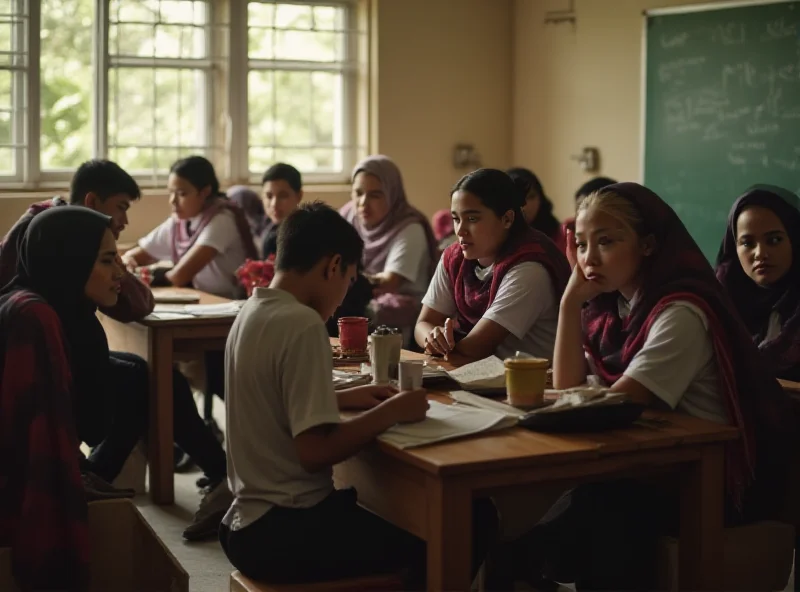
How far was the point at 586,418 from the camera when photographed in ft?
7.74

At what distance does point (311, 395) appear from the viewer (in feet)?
7.49

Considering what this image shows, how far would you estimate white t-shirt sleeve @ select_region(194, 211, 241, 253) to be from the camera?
544 cm

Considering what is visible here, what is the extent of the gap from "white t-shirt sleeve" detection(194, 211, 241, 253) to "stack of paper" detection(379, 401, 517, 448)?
3073mm

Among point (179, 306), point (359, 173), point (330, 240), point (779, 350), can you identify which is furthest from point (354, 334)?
point (359, 173)

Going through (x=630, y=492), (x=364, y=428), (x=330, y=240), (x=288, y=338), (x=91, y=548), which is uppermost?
(x=330, y=240)

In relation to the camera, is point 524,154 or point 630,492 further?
point 524,154

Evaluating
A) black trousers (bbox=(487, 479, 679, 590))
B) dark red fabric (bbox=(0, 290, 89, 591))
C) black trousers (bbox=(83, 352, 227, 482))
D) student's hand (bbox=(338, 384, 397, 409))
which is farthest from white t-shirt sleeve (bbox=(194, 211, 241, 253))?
black trousers (bbox=(487, 479, 679, 590))

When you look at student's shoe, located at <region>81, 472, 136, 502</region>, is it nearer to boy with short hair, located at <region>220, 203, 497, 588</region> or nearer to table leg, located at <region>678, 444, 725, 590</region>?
boy with short hair, located at <region>220, 203, 497, 588</region>

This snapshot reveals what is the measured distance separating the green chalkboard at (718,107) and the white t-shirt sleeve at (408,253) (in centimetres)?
182

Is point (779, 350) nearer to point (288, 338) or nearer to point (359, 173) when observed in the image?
point (288, 338)

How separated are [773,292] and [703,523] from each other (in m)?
1.16

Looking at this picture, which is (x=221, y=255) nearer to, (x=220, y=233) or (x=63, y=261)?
(x=220, y=233)

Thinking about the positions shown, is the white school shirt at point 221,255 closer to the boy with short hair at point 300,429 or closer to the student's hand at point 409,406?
the boy with short hair at point 300,429

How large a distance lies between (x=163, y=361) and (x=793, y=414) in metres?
2.42
